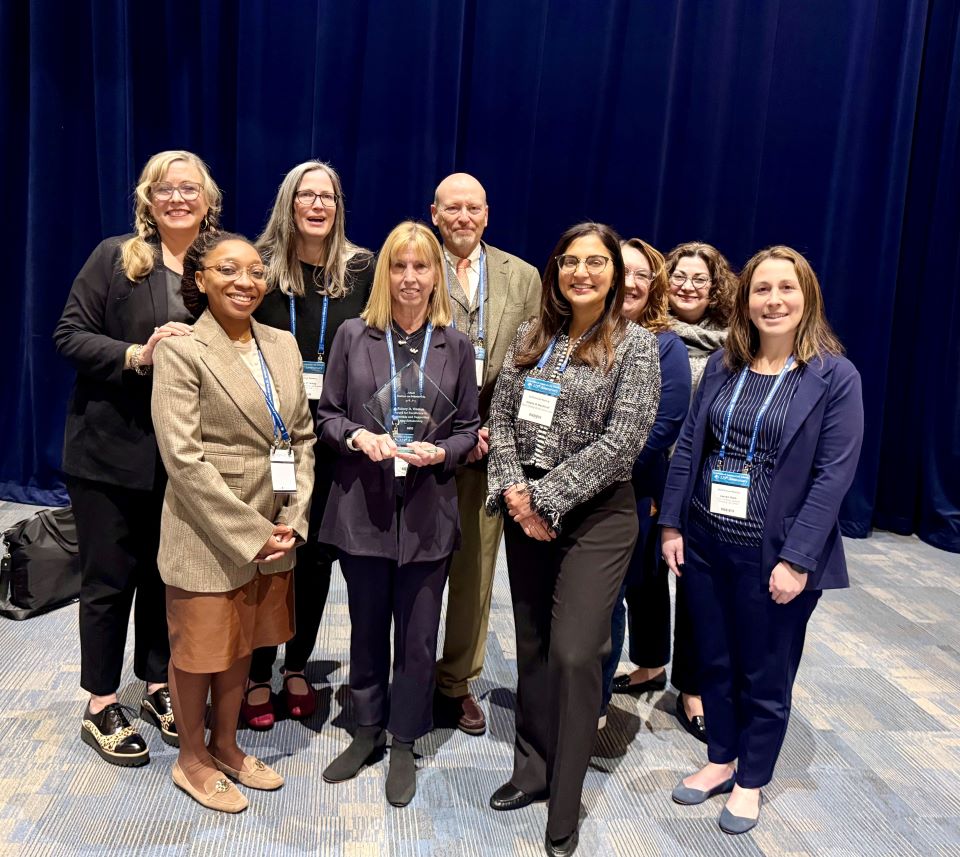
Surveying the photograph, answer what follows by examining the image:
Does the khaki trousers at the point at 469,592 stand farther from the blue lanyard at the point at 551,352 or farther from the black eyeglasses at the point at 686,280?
the black eyeglasses at the point at 686,280

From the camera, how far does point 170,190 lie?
2.33 meters

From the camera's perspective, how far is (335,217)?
2.57 m

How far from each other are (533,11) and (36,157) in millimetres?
3104

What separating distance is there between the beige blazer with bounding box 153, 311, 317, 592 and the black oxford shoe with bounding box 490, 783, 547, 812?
96 cm

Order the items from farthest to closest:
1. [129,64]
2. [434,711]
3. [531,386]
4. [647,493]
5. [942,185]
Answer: [942,185]
[129,64]
[434,711]
[647,493]
[531,386]

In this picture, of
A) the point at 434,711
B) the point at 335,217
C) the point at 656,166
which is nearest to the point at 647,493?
the point at 434,711

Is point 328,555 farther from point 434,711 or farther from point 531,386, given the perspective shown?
point 531,386

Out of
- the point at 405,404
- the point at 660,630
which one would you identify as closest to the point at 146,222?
the point at 405,404

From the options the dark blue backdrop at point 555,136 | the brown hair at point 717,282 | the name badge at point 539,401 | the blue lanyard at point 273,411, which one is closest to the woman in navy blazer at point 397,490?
the blue lanyard at point 273,411

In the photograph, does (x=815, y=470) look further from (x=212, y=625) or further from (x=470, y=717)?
(x=212, y=625)

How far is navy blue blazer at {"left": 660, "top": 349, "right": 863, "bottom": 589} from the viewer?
2037 millimetres

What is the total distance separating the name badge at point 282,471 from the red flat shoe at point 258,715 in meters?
0.90

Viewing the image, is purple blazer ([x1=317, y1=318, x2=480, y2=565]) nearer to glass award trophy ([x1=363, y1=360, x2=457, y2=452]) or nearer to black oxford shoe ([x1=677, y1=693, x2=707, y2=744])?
glass award trophy ([x1=363, y1=360, x2=457, y2=452])

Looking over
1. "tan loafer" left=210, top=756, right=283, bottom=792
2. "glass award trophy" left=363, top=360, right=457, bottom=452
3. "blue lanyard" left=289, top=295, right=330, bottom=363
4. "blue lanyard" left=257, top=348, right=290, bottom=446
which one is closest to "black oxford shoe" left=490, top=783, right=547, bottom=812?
"tan loafer" left=210, top=756, right=283, bottom=792
